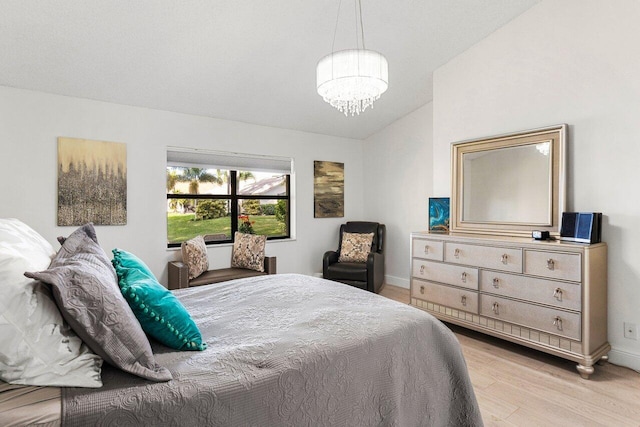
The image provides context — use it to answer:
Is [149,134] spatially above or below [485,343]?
above

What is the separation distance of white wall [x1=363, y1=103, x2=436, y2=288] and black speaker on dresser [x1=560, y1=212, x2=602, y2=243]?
193cm

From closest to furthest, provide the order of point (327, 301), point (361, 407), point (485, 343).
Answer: point (361, 407) → point (327, 301) → point (485, 343)

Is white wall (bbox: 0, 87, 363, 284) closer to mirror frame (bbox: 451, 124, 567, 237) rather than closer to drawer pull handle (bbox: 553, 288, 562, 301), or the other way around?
mirror frame (bbox: 451, 124, 567, 237)

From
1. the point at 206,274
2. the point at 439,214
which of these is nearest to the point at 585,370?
the point at 439,214

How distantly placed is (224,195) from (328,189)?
5.18 feet

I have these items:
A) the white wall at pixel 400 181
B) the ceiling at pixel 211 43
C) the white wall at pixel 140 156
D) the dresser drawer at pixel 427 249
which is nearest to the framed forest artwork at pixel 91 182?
the white wall at pixel 140 156

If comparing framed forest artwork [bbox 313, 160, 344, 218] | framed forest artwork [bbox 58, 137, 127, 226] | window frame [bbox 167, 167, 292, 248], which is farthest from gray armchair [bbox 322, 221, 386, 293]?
framed forest artwork [bbox 58, 137, 127, 226]

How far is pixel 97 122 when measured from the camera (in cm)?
348

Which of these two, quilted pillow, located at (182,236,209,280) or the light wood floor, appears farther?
quilted pillow, located at (182,236,209,280)

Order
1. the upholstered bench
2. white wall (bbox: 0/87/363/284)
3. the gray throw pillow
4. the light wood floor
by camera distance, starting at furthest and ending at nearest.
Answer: the upholstered bench < white wall (bbox: 0/87/363/284) < the light wood floor < the gray throw pillow

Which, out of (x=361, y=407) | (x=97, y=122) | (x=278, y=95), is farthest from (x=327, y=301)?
(x=97, y=122)

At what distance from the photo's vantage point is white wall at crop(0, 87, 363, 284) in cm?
311

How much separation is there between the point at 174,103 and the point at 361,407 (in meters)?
3.60

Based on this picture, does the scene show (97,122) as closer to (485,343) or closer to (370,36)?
(370,36)
